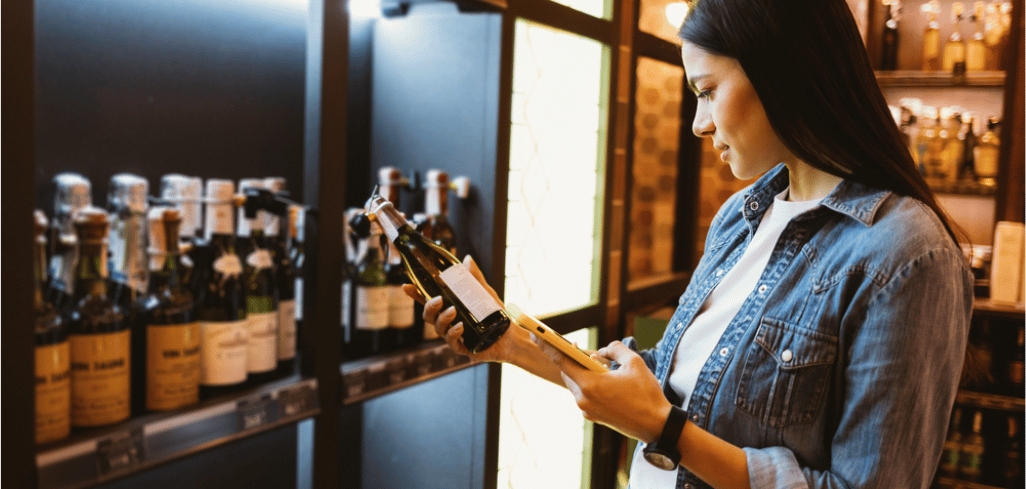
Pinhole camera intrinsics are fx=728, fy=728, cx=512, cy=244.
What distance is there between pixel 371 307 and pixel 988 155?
3.00 meters

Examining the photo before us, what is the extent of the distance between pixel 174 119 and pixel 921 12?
339cm

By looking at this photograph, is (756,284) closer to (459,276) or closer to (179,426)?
(459,276)

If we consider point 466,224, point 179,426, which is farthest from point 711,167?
point 179,426

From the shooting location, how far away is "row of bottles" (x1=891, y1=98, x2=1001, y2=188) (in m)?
3.32

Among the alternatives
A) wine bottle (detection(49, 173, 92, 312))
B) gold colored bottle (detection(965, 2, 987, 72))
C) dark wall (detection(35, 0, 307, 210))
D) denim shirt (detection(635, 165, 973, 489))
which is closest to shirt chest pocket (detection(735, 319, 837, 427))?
denim shirt (detection(635, 165, 973, 489))

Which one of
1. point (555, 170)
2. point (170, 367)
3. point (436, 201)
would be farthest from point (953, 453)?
point (170, 367)

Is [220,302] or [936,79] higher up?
[936,79]

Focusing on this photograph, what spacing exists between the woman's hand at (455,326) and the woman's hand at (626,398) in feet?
0.78

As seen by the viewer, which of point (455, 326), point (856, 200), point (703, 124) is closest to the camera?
point (856, 200)

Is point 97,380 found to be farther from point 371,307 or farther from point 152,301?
point 371,307

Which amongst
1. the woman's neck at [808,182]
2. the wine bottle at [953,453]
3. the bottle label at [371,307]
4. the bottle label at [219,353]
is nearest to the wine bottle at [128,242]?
the bottle label at [219,353]

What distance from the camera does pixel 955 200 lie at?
11.2 feet

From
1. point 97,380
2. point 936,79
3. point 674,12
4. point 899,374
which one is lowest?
point 97,380

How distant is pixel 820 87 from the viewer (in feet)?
3.05
